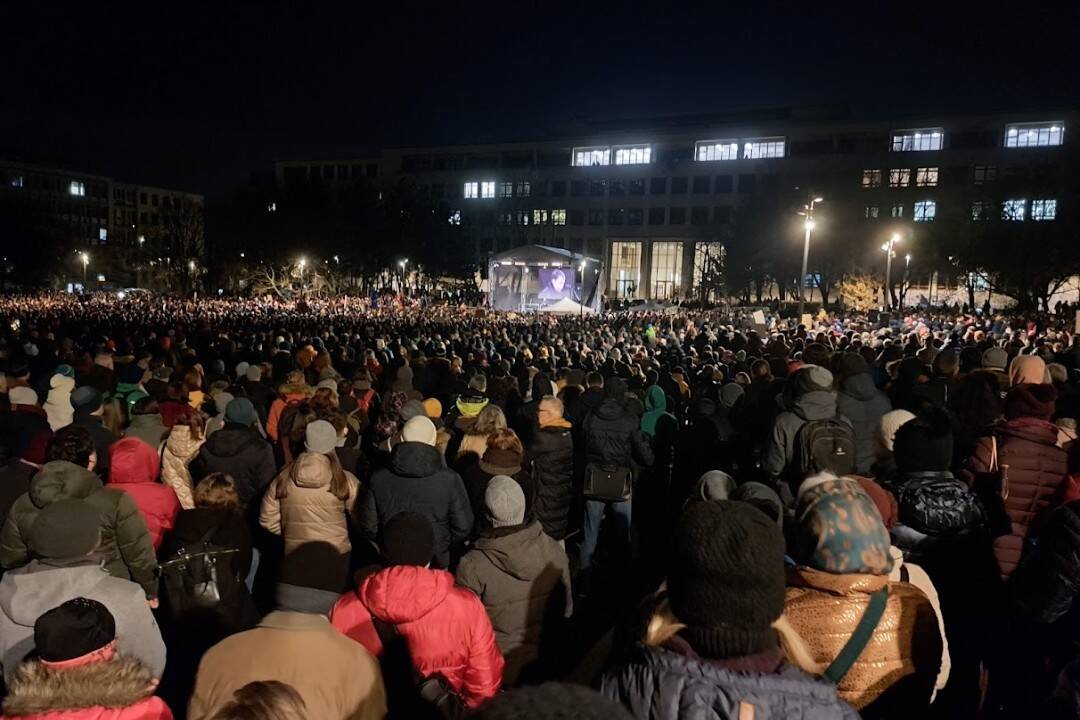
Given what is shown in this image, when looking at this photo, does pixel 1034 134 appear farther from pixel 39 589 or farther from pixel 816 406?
pixel 39 589

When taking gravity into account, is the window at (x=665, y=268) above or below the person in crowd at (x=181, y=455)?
above

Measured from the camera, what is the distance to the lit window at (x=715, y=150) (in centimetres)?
7569

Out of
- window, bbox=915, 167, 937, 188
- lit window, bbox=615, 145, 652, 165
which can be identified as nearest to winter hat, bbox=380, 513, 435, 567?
window, bbox=915, 167, 937, 188

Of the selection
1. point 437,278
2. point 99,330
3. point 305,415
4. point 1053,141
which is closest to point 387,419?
point 305,415

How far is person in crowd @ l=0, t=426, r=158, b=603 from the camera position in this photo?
4008 millimetres

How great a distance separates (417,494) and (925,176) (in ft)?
243

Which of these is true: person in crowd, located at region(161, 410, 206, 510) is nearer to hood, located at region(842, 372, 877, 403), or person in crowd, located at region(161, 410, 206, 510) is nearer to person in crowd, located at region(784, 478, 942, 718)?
person in crowd, located at region(784, 478, 942, 718)

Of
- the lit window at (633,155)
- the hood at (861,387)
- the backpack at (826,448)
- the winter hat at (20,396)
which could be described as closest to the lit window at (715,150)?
the lit window at (633,155)

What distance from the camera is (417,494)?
4.80 m

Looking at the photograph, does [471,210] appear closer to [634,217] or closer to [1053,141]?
[634,217]

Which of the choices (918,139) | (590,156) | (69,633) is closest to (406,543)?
(69,633)

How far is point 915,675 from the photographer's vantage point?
2.50 m

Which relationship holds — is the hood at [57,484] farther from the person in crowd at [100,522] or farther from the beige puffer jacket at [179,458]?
the beige puffer jacket at [179,458]

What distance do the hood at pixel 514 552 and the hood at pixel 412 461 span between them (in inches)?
46.0
